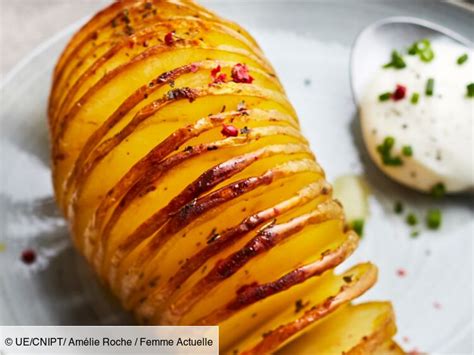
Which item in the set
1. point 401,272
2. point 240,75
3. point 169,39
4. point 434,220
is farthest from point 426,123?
point 169,39

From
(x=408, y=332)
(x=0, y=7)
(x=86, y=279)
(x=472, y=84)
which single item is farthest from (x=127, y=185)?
(x=0, y=7)

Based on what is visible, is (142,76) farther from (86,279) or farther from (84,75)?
(86,279)

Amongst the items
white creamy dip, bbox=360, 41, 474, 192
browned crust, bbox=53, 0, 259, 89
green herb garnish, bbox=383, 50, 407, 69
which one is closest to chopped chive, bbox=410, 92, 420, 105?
white creamy dip, bbox=360, 41, 474, 192

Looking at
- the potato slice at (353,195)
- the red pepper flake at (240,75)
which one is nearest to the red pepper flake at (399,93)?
the potato slice at (353,195)

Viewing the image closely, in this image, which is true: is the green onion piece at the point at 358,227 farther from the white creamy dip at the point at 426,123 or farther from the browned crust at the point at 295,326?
the browned crust at the point at 295,326

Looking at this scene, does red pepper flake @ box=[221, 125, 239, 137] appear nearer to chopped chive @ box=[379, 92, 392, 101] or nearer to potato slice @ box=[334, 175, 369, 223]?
potato slice @ box=[334, 175, 369, 223]
